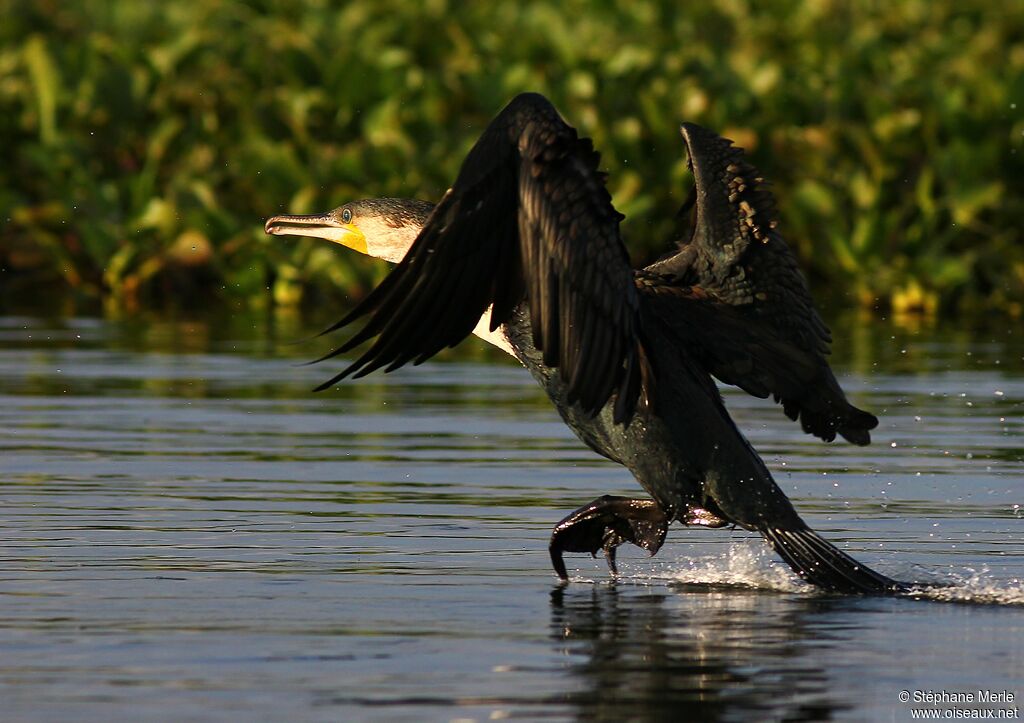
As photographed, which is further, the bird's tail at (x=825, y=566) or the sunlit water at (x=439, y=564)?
the bird's tail at (x=825, y=566)

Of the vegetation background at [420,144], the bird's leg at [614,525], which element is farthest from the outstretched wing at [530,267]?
the vegetation background at [420,144]

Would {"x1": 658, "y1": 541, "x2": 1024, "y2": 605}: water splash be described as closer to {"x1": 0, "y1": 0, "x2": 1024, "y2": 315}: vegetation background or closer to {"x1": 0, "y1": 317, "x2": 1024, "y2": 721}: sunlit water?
{"x1": 0, "y1": 317, "x2": 1024, "y2": 721}: sunlit water

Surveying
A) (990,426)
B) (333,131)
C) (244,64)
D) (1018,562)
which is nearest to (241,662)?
(1018,562)

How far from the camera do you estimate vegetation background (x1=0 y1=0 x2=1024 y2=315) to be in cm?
1778

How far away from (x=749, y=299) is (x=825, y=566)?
3.34ft

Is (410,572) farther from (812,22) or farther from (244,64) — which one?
(812,22)

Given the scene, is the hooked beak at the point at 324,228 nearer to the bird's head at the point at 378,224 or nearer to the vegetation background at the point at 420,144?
the bird's head at the point at 378,224

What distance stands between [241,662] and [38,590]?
1.21 metres

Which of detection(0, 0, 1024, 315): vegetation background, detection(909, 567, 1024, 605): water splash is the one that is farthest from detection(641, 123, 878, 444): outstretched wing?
detection(0, 0, 1024, 315): vegetation background

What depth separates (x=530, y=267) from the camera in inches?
276

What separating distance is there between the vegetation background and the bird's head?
876cm

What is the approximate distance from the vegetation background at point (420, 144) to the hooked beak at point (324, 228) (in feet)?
28.2

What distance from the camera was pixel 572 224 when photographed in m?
6.93

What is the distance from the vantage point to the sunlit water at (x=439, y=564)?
5863 mm
